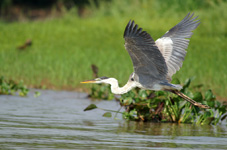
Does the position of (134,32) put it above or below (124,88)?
above

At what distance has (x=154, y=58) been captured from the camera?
6395mm

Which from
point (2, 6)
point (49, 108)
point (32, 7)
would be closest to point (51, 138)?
point (49, 108)

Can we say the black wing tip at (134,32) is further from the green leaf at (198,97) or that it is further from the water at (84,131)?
the green leaf at (198,97)

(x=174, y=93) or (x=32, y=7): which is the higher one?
(x=32, y=7)

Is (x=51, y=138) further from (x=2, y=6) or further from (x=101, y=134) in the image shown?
(x=2, y=6)

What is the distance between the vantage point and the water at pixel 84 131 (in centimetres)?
549

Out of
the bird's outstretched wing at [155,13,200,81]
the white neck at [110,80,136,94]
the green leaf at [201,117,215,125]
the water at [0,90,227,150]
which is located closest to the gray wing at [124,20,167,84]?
the white neck at [110,80,136,94]

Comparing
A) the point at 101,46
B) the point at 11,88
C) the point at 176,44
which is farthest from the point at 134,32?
the point at 101,46

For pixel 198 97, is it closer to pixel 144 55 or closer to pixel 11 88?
pixel 144 55

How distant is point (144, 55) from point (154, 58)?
0.62 ft

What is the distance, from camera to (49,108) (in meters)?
8.28

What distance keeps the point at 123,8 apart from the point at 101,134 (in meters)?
13.3

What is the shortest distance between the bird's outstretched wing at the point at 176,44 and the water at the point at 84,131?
898 mm

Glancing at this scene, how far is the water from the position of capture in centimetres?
549
